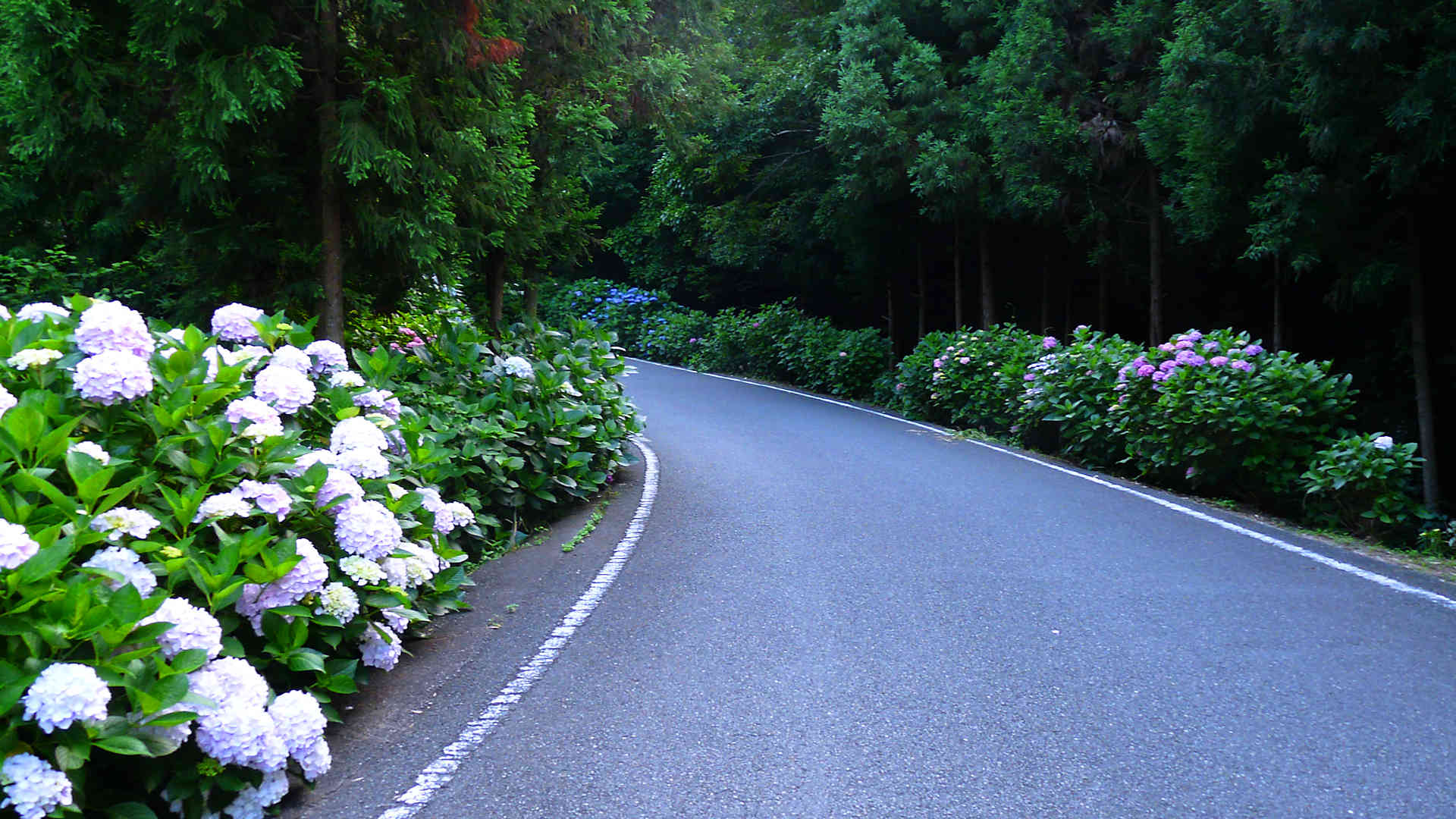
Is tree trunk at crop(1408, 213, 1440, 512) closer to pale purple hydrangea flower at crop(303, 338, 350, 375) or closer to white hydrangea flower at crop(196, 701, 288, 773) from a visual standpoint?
pale purple hydrangea flower at crop(303, 338, 350, 375)

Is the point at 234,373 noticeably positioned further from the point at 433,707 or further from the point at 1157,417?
the point at 1157,417

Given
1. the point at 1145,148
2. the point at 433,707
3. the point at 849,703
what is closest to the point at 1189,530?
the point at 849,703

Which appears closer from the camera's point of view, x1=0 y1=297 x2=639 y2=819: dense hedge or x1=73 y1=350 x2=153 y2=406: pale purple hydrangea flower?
x1=0 y1=297 x2=639 y2=819: dense hedge

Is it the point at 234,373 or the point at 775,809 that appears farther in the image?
the point at 234,373

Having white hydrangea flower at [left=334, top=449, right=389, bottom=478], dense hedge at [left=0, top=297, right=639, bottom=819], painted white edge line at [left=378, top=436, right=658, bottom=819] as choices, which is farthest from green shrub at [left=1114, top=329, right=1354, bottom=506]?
white hydrangea flower at [left=334, top=449, right=389, bottom=478]

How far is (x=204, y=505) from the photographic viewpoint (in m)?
4.46

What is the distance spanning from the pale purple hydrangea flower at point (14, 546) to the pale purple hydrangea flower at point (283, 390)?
1864 millimetres

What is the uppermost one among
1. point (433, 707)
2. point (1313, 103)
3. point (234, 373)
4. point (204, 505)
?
point (1313, 103)

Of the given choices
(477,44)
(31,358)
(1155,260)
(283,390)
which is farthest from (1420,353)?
(31,358)

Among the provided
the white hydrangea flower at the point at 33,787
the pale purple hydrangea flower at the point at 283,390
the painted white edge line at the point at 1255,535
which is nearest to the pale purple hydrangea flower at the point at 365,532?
the pale purple hydrangea flower at the point at 283,390

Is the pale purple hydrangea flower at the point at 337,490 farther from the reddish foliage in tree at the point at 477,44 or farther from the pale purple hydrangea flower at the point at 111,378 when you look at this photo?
the reddish foliage in tree at the point at 477,44

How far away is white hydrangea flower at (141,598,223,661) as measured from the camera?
12.5 feet

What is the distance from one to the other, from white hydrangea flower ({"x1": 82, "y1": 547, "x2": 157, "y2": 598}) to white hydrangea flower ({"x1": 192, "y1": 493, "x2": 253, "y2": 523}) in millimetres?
474

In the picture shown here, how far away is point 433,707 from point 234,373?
67.9 inches
